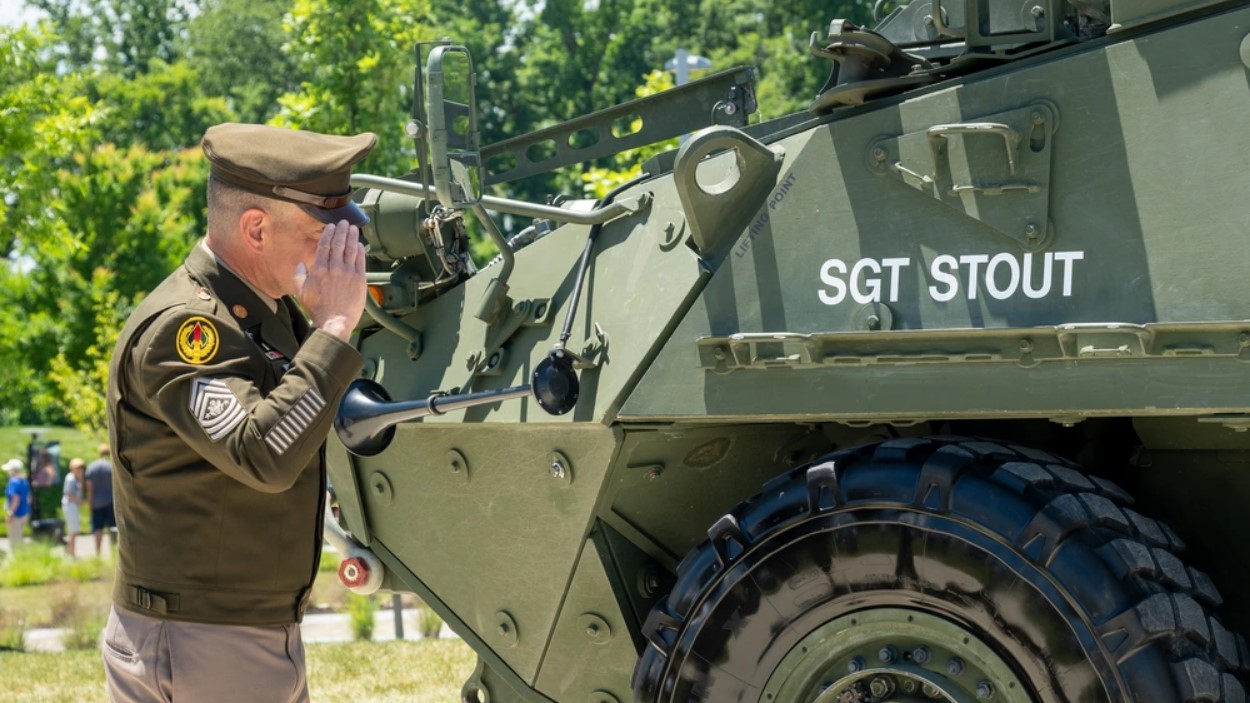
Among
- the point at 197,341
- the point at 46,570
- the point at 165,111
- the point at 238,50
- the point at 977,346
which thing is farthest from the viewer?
the point at 238,50

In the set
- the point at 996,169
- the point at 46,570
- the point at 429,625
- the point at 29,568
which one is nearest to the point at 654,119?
the point at 996,169

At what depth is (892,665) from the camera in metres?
3.67

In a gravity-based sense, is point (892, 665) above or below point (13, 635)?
above

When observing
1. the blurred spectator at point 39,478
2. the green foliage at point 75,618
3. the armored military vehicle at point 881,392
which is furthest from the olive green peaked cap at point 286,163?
the blurred spectator at point 39,478

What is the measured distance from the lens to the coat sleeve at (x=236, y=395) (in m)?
2.89

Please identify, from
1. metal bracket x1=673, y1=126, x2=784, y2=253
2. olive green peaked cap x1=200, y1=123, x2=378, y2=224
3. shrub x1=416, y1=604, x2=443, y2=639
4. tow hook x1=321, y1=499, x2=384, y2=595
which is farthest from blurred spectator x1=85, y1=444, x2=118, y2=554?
olive green peaked cap x1=200, y1=123, x2=378, y2=224

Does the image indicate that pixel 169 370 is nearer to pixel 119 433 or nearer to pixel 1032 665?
pixel 119 433

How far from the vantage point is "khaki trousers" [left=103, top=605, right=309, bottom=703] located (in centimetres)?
304

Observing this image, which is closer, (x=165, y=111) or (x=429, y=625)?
(x=429, y=625)

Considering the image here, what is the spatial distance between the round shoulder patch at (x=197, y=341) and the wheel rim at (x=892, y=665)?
156cm

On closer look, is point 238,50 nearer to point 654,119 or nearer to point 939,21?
point 654,119

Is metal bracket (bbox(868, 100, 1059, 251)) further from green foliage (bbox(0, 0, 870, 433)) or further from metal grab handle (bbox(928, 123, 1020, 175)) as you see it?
green foliage (bbox(0, 0, 870, 433))

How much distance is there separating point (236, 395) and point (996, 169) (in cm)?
173

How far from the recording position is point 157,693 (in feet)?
10.0
